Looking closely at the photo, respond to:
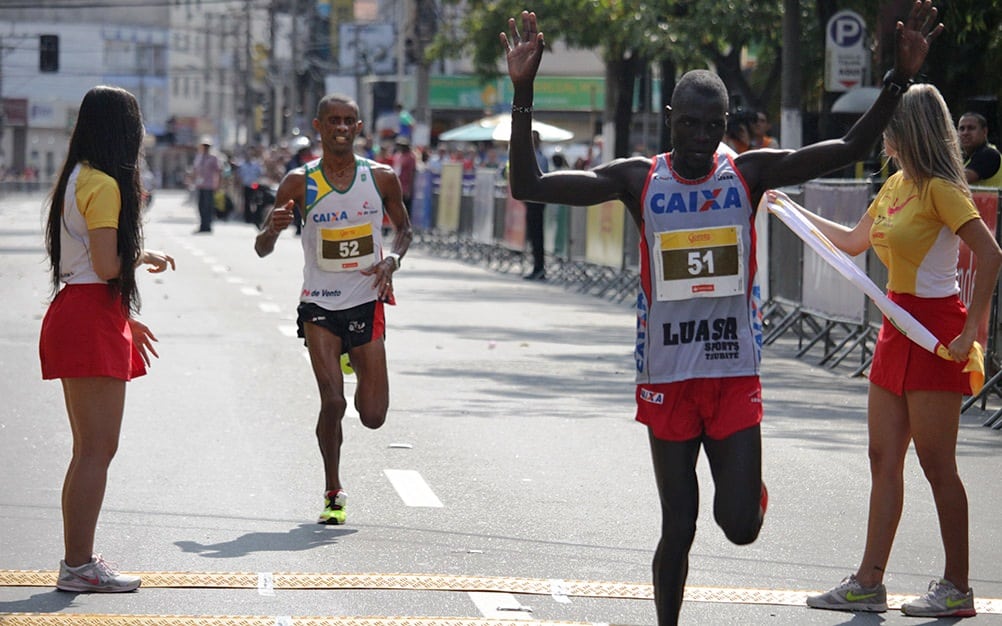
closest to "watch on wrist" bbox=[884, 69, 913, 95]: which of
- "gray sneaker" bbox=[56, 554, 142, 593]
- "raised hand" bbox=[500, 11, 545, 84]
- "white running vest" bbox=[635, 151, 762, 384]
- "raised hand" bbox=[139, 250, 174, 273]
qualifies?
"white running vest" bbox=[635, 151, 762, 384]

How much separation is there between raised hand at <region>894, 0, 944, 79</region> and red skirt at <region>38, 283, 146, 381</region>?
282cm

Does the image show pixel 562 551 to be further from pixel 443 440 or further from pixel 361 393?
pixel 443 440

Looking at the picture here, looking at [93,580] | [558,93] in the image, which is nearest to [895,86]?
[93,580]

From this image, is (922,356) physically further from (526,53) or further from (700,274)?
(526,53)

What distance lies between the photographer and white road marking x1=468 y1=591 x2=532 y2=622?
655 centimetres

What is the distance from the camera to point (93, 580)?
6.80 meters

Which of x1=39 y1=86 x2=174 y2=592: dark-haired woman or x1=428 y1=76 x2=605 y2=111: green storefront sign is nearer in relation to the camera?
x1=39 y1=86 x2=174 y2=592: dark-haired woman

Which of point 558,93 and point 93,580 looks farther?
point 558,93

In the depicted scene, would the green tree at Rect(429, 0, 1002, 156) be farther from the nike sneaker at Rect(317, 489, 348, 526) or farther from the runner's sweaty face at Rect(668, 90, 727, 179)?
the runner's sweaty face at Rect(668, 90, 727, 179)

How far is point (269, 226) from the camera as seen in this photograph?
326 inches

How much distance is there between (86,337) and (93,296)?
15 centimetres

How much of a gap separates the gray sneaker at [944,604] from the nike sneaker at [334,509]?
2620mm

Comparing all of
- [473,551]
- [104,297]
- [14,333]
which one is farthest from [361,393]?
[14,333]

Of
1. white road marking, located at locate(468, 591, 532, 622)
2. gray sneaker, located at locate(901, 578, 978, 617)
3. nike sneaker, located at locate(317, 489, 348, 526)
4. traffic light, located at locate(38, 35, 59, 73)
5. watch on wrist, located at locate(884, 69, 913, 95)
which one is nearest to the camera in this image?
watch on wrist, located at locate(884, 69, 913, 95)
